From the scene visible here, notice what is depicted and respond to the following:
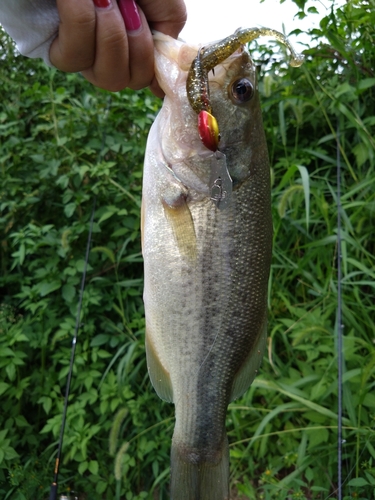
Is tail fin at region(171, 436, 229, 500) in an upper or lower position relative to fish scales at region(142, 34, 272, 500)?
lower

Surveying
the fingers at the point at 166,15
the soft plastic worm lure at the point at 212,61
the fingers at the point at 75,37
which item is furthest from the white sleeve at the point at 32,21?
the soft plastic worm lure at the point at 212,61

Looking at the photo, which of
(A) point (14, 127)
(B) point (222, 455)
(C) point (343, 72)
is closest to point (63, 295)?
(A) point (14, 127)

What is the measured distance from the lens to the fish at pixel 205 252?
4.29ft

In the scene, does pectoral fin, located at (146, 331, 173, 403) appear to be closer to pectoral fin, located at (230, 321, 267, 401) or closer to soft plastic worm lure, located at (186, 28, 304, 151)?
pectoral fin, located at (230, 321, 267, 401)

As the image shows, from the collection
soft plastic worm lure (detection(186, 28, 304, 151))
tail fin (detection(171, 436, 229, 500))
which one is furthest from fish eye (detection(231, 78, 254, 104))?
tail fin (detection(171, 436, 229, 500))

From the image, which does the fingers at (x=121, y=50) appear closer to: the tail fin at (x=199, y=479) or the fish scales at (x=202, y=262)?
the fish scales at (x=202, y=262)

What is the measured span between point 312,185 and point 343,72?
2.74 feet

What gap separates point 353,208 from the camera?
277 centimetres

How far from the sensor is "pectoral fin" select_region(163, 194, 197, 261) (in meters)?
1.30

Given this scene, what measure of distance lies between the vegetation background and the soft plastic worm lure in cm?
103

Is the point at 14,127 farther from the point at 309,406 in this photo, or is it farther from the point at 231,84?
the point at 309,406

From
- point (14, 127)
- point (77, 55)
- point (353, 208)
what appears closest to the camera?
point (77, 55)

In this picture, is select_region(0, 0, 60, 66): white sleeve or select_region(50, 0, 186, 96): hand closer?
select_region(50, 0, 186, 96): hand

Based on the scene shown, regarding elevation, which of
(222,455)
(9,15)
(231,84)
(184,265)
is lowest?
(222,455)
